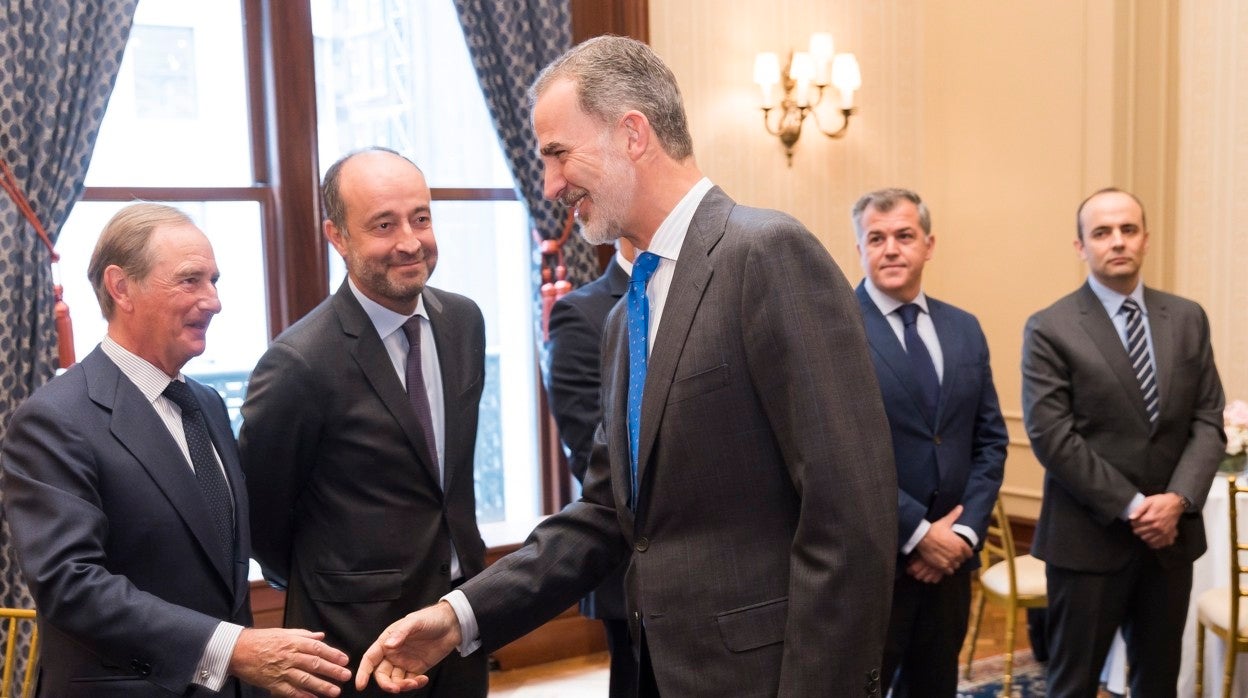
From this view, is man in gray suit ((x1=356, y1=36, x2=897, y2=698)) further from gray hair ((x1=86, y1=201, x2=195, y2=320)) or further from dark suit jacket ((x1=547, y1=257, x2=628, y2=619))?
dark suit jacket ((x1=547, y1=257, x2=628, y2=619))

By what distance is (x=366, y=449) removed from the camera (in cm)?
247

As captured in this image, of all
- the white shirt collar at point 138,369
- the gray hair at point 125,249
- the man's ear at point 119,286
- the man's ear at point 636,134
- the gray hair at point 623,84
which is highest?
the gray hair at point 623,84

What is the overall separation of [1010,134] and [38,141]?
4494 mm

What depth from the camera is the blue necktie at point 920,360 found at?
3.32 m

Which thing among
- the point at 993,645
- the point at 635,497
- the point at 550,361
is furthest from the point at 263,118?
the point at 993,645

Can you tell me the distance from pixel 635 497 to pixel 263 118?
11.4 ft

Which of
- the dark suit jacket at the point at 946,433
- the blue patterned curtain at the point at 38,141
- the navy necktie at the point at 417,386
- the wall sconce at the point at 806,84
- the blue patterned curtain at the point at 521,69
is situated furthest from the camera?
the wall sconce at the point at 806,84

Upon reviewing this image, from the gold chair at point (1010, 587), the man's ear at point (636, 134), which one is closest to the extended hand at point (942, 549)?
the gold chair at point (1010, 587)

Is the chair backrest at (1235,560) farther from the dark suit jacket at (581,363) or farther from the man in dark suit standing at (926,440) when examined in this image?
the dark suit jacket at (581,363)

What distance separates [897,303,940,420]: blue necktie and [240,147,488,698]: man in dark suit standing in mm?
1382

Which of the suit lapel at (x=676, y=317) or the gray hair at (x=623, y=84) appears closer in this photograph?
the suit lapel at (x=676, y=317)

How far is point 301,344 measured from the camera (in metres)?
2.50

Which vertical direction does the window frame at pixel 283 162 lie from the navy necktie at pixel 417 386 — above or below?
above

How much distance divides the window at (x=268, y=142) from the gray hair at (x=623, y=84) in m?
3.11
